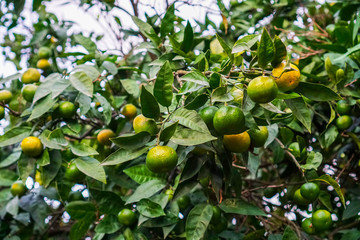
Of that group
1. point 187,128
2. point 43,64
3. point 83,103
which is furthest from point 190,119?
point 43,64

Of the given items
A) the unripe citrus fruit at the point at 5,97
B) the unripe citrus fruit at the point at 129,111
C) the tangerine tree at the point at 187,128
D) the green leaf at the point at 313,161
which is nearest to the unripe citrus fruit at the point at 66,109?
the tangerine tree at the point at 187,128

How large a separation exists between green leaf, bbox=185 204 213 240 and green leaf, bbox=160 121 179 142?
360mm

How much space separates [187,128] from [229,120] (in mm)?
134

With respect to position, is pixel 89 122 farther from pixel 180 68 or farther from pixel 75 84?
pixel 180 68

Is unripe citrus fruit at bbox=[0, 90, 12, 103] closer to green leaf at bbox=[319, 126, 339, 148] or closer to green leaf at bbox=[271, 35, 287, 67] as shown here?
green leaf at bbox=[271, 35, 287, 67]

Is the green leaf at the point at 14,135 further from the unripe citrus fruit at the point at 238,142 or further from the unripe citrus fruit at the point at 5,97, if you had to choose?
the unripe citrus fruit at the point at 238,142

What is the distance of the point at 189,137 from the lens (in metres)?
0.95

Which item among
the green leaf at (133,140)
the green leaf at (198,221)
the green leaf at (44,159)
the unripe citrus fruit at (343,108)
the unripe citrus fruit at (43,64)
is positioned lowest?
the green leaf at (198,221)

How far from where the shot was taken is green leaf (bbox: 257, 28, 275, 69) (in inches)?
34.9

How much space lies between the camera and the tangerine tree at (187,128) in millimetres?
980

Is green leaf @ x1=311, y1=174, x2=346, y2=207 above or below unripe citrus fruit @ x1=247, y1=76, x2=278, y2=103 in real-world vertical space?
below

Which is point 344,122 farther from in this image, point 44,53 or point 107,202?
point 44,53

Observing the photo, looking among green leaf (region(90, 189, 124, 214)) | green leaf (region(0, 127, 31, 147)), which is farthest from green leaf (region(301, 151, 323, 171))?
green leaf (region(0, 127, 31, 147))

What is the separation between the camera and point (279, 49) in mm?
Result: 923
